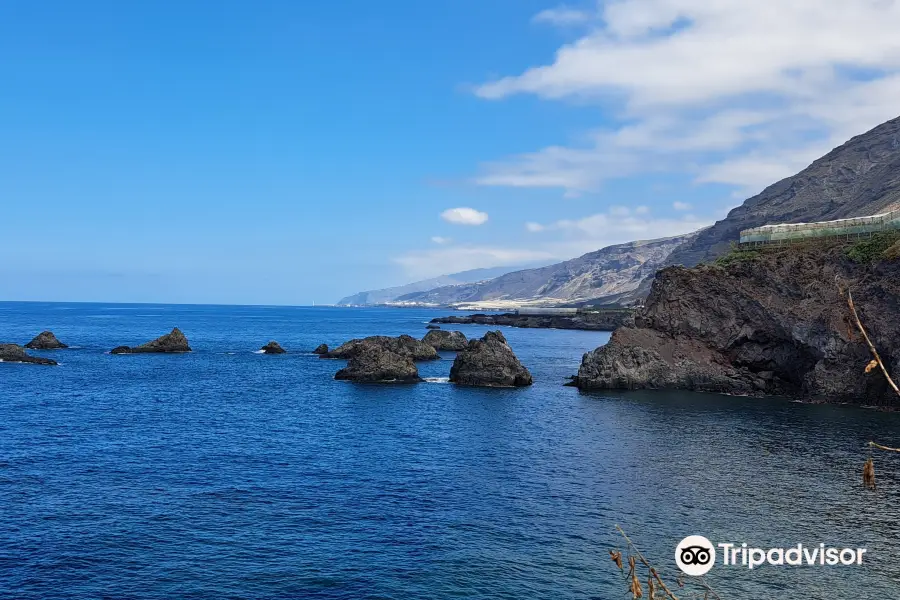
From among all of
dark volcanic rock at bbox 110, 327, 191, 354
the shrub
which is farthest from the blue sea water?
dark volcanic rock at bbox 110, 327, 191, 354

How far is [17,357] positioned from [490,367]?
277ft

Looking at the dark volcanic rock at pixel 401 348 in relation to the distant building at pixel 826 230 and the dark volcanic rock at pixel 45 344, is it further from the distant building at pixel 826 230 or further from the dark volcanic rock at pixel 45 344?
the distant building at pixel 826 230

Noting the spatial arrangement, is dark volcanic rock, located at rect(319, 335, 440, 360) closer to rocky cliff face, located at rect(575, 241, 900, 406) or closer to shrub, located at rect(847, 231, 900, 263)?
rocky cliff face, located at rect(575, 241, 900, 406)

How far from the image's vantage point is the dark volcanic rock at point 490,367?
98.8 metres

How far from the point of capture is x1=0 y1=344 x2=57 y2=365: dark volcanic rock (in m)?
116

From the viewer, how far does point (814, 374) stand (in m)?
83.0

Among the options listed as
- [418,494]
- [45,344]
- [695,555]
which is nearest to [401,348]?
[45,344]

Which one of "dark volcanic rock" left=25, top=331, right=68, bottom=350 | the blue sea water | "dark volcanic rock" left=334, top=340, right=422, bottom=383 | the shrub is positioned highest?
the shrub

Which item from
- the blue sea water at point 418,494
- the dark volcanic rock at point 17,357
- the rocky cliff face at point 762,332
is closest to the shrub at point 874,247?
the rocky cliff face at point 762,332

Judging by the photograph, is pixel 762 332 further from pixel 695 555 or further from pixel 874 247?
pixel 695 555

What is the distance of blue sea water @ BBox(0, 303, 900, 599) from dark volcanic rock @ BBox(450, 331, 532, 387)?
13764 mm

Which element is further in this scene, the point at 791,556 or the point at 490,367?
the point at 490,367

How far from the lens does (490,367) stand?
99500 millimetres

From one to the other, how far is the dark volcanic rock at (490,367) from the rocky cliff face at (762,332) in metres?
9.28
